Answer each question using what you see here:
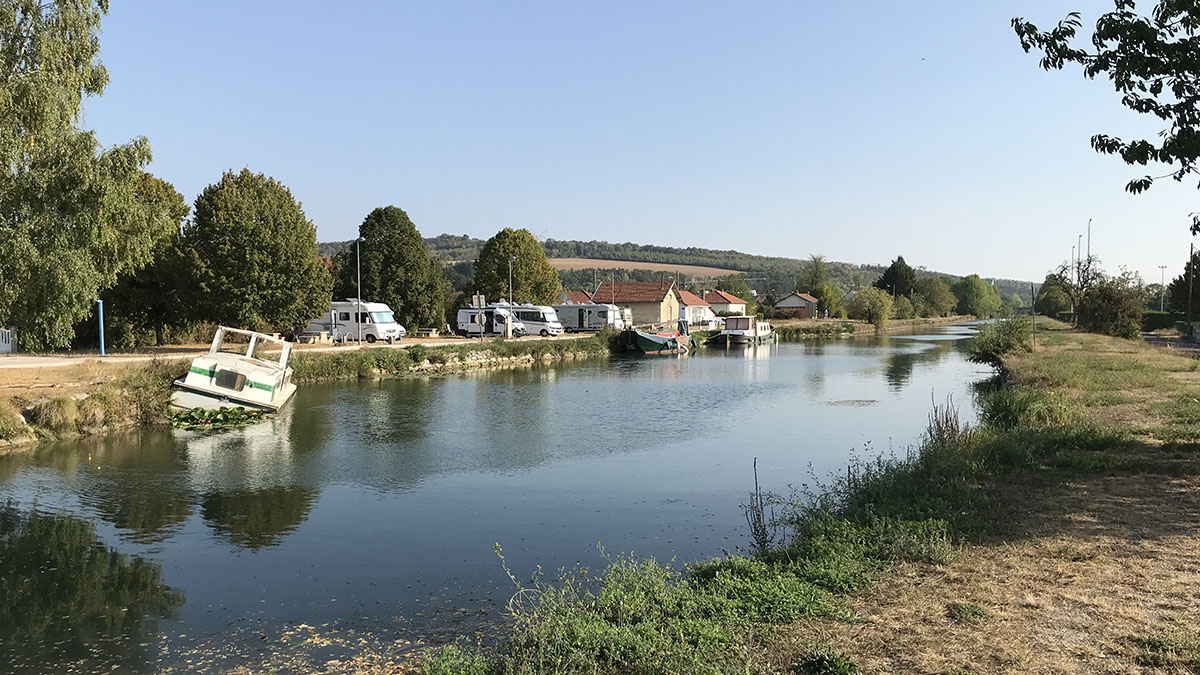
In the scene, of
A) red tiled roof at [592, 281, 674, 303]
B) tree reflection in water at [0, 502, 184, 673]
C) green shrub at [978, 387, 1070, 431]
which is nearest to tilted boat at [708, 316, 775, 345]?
red tiled roof at [592, 281, 674, 303]

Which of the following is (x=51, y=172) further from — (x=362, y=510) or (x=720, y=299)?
(x=720, y=299)

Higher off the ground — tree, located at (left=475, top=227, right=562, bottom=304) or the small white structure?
tree, located at (left=475, top=227, right=562, bottom=304)

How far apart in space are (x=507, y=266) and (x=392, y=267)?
13.3 metres

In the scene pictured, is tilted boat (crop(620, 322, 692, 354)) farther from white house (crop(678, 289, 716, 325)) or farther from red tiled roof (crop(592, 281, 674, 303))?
white house (crop(678, 289, 716, 325))

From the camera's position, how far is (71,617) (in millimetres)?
8516

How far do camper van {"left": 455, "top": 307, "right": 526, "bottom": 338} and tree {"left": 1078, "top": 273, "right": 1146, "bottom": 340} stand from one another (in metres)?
33.6

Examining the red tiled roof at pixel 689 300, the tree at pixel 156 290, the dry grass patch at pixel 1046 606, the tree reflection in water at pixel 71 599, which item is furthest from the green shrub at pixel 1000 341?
the red tiled roof at pixel 689 300

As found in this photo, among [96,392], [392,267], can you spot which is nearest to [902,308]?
[392,267]

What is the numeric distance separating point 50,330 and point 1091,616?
17.5 meters

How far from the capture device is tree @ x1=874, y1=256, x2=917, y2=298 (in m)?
116

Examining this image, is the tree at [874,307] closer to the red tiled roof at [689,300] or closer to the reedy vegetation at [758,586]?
the red tiled roof at [689,300]

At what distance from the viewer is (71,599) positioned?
9062mm

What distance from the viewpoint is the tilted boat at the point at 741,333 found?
6644cm

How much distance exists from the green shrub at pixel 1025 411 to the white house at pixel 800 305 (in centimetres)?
8528
